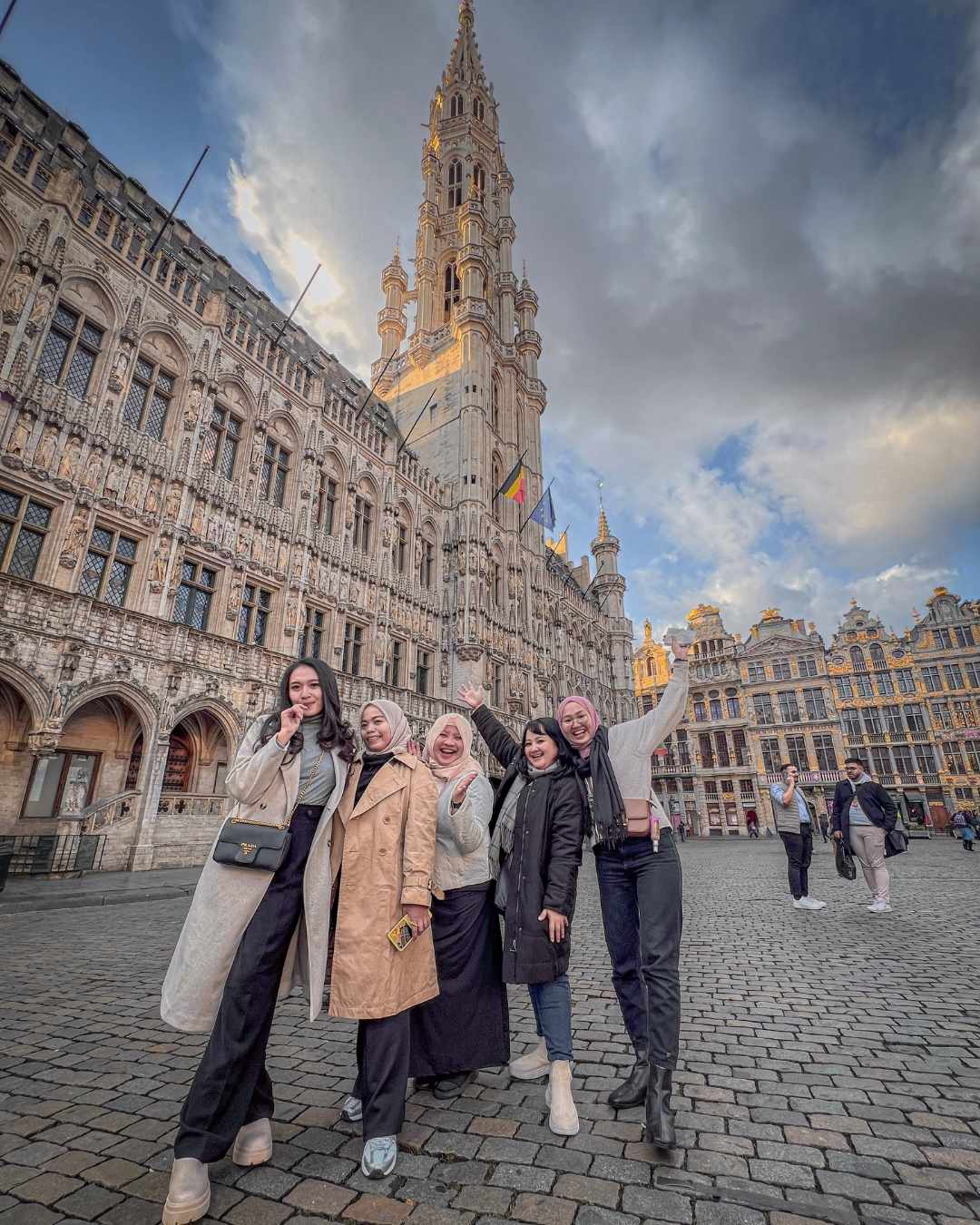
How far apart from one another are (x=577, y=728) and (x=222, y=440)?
1662 centimetres

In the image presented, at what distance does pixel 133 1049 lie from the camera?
3.46 m

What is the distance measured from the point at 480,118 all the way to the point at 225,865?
178ft

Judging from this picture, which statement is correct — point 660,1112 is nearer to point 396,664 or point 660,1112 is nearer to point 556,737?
point 556,737

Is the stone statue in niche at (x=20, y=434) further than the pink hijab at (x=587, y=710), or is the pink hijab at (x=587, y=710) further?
the stone statue in niche at (x=20, y=434)

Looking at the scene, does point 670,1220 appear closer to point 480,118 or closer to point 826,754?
point 826,754

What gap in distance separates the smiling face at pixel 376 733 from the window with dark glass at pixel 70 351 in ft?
46.9

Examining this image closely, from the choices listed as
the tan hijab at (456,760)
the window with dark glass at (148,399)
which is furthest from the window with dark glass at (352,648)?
the tan hijab at (456,760)

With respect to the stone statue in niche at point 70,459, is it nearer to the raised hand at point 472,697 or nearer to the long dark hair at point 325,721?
the raised hand at point 472,697

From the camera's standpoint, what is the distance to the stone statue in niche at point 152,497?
543 inches

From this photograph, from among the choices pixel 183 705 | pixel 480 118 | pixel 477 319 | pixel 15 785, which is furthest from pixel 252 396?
pixel 480 118

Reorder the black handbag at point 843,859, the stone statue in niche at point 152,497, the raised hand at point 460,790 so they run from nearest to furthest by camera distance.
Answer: the raised hand at point 460,790, the black handbag at point 843,859, the stone statue in niche at point 152,497

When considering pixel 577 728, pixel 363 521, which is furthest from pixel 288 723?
pixel 363 521

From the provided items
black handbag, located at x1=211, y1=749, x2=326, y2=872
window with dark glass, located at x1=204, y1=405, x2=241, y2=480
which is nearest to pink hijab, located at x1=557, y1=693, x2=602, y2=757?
black handbag, located at x1=211, y1=749, x2=326, y2=872

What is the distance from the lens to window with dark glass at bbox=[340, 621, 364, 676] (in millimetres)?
19078
